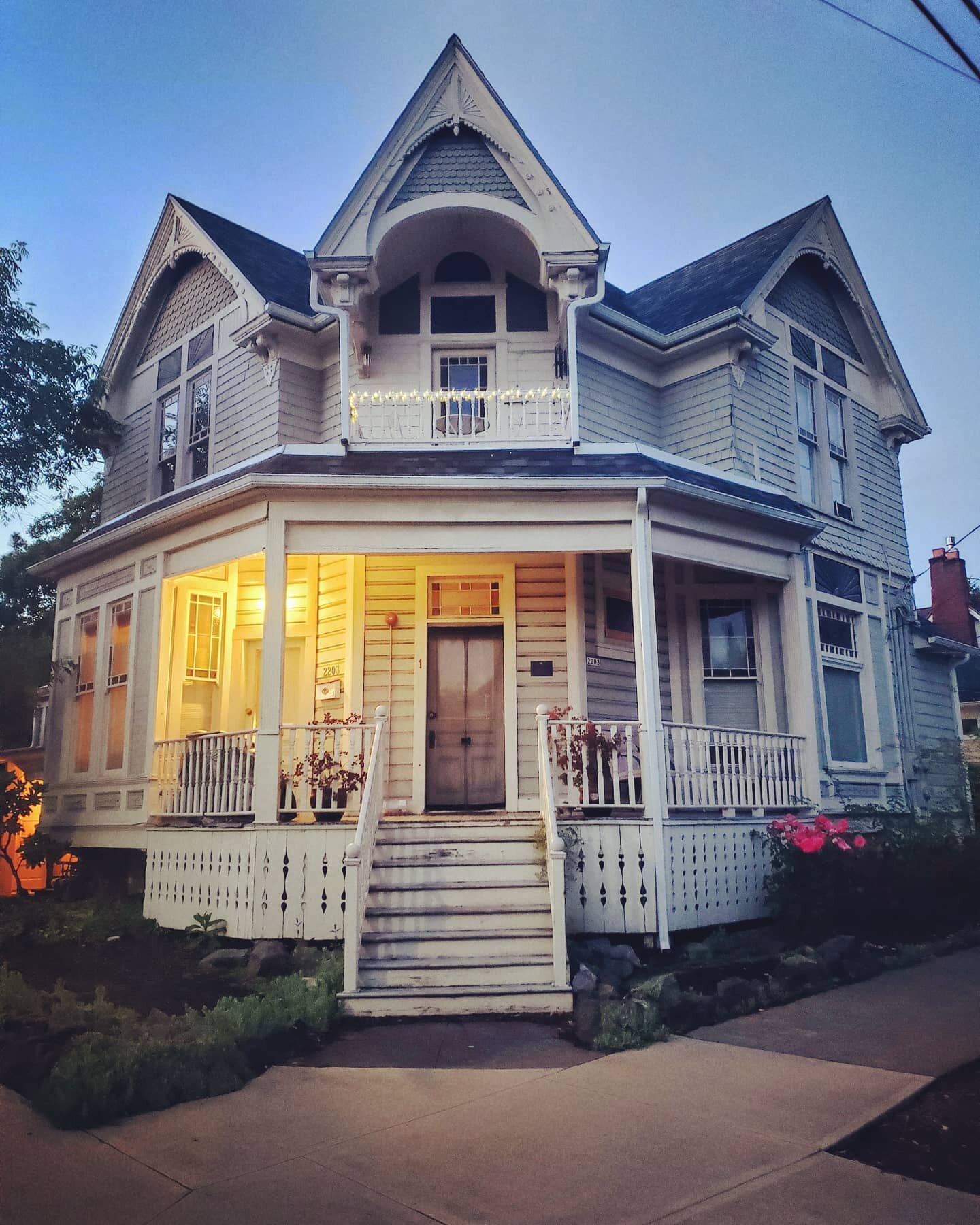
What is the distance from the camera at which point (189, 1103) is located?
4.89 metres

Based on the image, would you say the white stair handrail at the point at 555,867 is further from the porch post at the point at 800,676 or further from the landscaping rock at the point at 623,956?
the porch post at the point at 800,676

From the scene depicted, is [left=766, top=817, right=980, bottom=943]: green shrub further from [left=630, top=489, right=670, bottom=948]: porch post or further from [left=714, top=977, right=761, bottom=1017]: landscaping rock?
[left=714, top=977, right=761, bottom=1017]: landscaping rock

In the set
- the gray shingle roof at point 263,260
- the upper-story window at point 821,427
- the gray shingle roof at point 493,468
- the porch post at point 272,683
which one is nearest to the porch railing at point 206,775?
the porch post at point 272,683

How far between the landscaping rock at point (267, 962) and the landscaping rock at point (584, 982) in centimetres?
249

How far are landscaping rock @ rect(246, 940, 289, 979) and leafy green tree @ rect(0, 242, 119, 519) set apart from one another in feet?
34.6

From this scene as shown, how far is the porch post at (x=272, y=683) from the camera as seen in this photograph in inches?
347

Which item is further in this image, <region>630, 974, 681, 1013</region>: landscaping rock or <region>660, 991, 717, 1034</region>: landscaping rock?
<region>630, 974, 681, 1013</region>: landscaping rock

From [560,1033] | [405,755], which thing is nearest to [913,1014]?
[560,1033]

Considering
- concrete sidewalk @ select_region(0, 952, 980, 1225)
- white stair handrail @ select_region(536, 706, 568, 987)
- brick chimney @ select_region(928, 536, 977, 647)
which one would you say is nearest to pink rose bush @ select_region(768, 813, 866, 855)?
white stair handrail @ select_region(536, 706, 568, 987)

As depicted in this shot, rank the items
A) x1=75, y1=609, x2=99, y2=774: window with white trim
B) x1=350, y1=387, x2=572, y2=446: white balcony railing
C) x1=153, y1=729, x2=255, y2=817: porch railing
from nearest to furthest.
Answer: x1=153, y1=729, x2=255, y2=817: porch railing, x1=350, y1=387, x2=572, y2=446: white balcony railing, x1=75, y1=609, x2=99, y2=774: window with white trim

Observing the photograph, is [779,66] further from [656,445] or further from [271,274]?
[271,274]

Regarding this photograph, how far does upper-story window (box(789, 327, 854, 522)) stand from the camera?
13867 mm

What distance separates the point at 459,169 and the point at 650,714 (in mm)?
6808

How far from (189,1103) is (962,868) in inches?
333
